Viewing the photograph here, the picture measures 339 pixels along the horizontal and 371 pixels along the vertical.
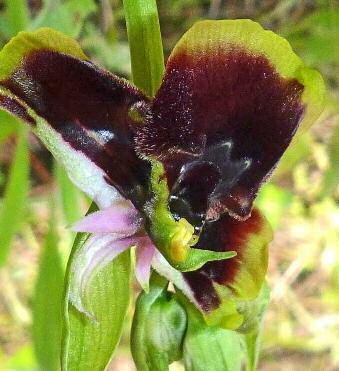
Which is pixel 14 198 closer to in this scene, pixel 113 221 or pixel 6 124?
pixel 6 124

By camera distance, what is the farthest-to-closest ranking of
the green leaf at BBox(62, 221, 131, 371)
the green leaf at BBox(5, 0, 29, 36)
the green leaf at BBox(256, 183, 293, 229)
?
the green leaf at BBox(256, 183, 293, 229) → the green leaf at BBox(5, 0, 29, 36) → the green leaf at BBox(62, 221, 131, 371)

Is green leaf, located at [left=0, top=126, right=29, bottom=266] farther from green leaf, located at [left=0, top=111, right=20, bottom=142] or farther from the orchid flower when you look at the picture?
the orchid flower

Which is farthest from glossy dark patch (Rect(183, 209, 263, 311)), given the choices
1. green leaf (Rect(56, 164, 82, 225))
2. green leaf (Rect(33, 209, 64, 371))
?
green leaf (Rect(56, 164, 82, 225))

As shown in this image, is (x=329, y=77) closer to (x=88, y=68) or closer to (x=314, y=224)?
(x=314, y=224)

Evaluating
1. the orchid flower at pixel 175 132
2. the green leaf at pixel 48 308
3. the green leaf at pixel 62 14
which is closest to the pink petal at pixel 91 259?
the orchid flower at pixel 175 132

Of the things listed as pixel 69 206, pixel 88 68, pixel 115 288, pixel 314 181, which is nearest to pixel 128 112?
pixel 88 68

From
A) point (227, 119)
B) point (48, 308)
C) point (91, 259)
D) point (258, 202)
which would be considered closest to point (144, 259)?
point (91, 259)

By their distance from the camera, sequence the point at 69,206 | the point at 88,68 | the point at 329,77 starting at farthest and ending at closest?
the point at 329,77
the point at 69,206
the point at 88,68
